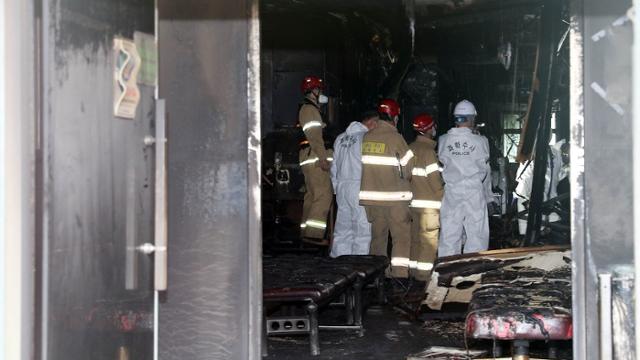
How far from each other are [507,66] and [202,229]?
919 centimetres

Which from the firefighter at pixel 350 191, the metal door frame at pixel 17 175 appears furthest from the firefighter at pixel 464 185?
the metal door frame at pixel 17 175

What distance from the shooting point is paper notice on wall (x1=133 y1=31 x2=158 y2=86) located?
3557mm

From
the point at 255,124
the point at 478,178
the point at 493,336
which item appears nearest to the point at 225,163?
the point at 255,124

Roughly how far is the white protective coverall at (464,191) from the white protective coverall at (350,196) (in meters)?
0.86

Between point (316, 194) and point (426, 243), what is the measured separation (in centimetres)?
153

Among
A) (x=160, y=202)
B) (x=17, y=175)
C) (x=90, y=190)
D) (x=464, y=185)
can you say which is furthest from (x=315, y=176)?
(x=17, y=175)

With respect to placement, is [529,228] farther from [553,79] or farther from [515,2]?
[515,2]

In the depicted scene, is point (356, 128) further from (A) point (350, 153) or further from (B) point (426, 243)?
(B) point (426, 243)

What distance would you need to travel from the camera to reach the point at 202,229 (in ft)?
13.6

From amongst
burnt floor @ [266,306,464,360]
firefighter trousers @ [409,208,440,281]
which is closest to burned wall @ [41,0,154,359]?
burnt floor @ [266,306,464,360]

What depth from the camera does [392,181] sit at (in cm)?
970

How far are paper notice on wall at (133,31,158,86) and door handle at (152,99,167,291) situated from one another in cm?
13

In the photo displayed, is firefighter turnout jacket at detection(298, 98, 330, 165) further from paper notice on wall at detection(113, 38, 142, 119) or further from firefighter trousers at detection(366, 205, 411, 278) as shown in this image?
paper notice on wall at detection(113, 38, 142, 119)

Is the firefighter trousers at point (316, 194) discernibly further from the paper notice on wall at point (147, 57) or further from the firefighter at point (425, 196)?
the paper notice on wall at point (147, 57)
